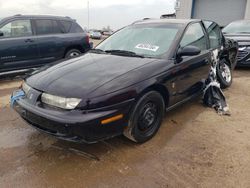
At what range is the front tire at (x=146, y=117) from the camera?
9.52 ft

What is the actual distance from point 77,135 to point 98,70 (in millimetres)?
855

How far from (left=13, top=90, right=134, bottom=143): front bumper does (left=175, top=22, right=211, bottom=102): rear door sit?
1.11 meters

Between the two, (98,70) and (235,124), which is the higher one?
(98,70)

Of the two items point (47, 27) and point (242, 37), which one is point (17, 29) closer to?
point (47, 27)

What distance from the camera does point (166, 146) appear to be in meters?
3.13

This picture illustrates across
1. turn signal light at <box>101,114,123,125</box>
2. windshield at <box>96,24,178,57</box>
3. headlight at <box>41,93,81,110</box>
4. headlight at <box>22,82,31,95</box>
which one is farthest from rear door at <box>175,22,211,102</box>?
headlight at <box>22,82,31,95</box>

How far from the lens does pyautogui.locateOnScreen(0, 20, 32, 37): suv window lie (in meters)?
6.27

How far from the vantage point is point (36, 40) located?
665cm

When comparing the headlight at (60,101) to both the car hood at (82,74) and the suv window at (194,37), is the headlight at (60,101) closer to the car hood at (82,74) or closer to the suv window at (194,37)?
the car hood at (82,74)

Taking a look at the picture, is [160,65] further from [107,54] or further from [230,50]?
[230,50]

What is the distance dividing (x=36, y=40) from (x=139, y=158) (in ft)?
16.5

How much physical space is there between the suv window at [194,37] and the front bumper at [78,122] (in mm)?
1549

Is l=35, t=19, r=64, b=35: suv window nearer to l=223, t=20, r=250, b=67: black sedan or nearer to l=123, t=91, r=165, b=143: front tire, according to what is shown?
l=123, t=91, r=165, b=143: front tire

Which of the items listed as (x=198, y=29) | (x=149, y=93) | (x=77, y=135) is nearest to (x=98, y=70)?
(x=149, y=93)
